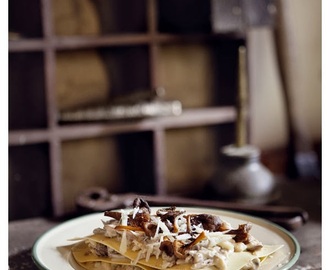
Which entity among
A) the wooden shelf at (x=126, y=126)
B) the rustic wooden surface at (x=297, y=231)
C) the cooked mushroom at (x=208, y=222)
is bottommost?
the rustic wooden surface at (x=297, y=231)

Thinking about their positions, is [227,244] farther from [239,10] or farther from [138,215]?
[239,10]

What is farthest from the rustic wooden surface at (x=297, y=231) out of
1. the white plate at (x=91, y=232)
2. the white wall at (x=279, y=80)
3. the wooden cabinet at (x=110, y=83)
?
the white wall at (x=279, y=80)

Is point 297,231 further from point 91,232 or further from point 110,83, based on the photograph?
point 110,83

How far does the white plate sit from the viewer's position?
936 mm

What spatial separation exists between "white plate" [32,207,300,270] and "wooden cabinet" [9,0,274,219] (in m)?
0.45

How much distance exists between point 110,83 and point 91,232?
737 millimetres

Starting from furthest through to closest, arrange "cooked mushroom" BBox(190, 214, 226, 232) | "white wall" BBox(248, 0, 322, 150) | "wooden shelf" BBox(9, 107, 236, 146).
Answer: "white wall" BBox(248, 0, 322, 150) < "wooden shelf" BBox(9, 107, 236, 146) < "cooked mushroom" BBox(190, 214, 226, 232)

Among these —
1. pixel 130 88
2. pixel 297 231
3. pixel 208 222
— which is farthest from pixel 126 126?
pixel 208 222

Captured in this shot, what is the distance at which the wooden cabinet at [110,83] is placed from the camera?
1.50 meters

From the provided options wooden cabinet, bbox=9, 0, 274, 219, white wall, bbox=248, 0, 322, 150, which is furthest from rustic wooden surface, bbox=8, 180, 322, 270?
white wall, bbox=248, 0, 322, 150

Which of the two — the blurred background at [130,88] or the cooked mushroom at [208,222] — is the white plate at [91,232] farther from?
the blurred background at [130,88]

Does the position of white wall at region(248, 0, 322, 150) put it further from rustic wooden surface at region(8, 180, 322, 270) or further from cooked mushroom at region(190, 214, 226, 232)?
cooked mushroom at region(190, 214, 226, 232)

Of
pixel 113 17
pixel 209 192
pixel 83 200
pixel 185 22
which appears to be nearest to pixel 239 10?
pixel 185 22

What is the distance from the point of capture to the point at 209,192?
1.54 meters
